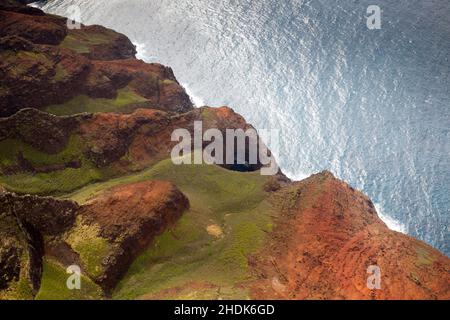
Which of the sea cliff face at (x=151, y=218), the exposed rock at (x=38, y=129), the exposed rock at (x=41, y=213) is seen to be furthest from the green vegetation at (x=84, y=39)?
the exposed rock at (x=41, y=213)

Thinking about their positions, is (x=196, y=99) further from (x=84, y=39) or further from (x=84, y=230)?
(x=84, y=230)

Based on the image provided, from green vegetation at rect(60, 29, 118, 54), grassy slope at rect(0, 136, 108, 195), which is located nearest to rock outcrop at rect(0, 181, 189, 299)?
grassy slope at rect(0, 136, 108, 195)

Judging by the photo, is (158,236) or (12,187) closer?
(158,236)

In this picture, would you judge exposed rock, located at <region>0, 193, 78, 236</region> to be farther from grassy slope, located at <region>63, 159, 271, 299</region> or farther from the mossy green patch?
grassy slope, located at <region>63, 159, 271, 299</region>
